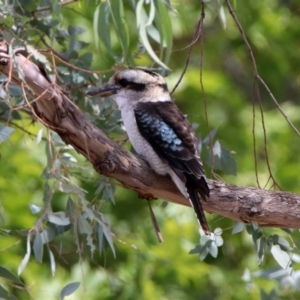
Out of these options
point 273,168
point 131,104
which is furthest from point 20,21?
point 273,168

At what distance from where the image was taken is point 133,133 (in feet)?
9.30

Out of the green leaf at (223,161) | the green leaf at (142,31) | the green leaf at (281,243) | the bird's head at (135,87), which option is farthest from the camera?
the bird's head at (135,87)

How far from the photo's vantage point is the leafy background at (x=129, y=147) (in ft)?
8.46

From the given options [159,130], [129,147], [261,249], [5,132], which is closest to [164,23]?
[159,130]

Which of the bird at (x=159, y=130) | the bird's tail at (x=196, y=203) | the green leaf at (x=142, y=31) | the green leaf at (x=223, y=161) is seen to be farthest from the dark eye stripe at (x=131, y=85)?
the bird's tail at (x=196, y=203)

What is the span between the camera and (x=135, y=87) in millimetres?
3021

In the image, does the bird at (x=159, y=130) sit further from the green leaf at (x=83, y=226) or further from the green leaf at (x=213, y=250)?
the green leaf at (x=83, y=226)

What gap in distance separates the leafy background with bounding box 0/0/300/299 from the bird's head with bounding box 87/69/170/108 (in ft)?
0.17

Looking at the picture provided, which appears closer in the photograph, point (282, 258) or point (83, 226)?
point (83, 226)

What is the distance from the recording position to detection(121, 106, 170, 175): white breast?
2648 mm

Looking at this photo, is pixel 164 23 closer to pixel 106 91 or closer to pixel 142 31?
pixel 142 31

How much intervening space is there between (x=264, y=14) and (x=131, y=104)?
3.26 m

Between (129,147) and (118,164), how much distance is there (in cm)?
202

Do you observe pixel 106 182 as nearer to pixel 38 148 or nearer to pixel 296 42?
pixel 38 148
